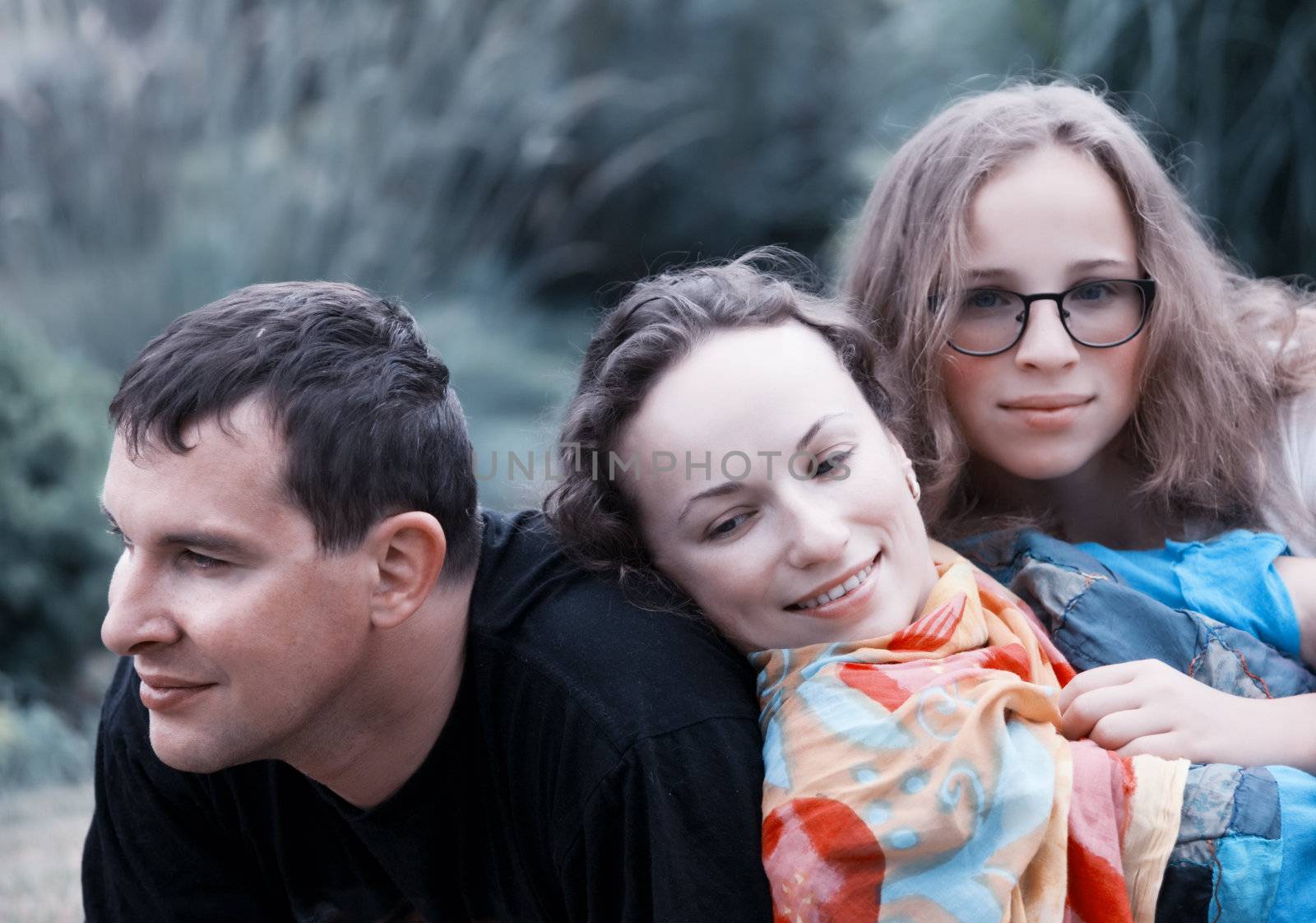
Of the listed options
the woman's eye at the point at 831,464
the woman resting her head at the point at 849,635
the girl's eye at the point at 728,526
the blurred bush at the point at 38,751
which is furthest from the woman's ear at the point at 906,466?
the blurred bush at the point at 38,751

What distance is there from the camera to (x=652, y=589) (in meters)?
1.76

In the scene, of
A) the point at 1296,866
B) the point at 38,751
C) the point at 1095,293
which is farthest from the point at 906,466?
the point at 38,751

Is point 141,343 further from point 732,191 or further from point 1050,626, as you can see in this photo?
point 1050,626

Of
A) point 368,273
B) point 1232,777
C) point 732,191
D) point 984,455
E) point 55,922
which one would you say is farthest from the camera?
point 732,191

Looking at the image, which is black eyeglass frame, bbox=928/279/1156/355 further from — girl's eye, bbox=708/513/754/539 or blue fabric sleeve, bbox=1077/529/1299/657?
girl's eye, bbox=708/513/754/539

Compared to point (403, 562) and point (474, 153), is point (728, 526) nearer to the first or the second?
point (403, 562)

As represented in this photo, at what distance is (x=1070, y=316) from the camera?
2119mm

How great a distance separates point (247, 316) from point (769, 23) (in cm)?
434

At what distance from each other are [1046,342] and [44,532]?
112 inches

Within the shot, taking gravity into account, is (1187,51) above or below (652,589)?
above

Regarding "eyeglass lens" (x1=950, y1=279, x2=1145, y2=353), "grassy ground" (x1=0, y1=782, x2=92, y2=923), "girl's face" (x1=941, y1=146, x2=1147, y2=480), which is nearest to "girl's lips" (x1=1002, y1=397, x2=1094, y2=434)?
"girl's face" (x1=941, y1=146, x2=1147, y2=480)

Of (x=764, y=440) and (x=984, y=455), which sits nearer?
(x=764, y=440)

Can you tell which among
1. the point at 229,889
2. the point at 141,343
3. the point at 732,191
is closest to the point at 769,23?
the point at 732,191

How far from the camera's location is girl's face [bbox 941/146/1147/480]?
82.1 inches
